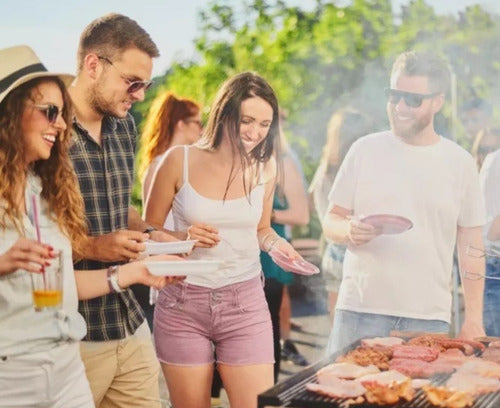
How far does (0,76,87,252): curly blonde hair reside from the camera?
3229 millimetres

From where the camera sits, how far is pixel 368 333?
432 cm

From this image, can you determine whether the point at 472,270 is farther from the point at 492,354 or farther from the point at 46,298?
the point at 46,298

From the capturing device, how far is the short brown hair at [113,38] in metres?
3.85

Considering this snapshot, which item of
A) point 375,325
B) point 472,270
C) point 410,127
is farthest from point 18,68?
point 472,270

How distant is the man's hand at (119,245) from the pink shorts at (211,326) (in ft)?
1.52

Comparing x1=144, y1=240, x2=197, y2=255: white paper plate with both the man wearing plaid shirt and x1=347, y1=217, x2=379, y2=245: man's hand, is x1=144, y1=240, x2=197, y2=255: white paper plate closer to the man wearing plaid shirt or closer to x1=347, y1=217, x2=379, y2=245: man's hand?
A: the man wearing plaid shirt

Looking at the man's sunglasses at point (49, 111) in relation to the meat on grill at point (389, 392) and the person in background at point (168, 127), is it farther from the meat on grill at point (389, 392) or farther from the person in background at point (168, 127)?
the person in background at point (168, 127)

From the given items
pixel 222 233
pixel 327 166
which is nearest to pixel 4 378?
pixel 222 233

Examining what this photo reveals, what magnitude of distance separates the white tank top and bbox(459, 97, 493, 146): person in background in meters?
2.51

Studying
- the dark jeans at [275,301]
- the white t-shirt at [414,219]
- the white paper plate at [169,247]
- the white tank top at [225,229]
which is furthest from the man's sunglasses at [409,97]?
the dark jeans at [275,301]

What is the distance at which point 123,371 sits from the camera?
12.8ft

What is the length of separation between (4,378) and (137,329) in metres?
0.83

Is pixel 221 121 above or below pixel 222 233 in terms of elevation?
above

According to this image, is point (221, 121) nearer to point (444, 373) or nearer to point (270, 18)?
point (444, 373)
